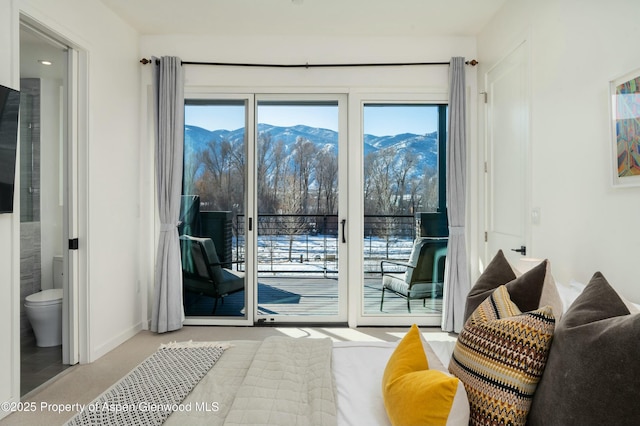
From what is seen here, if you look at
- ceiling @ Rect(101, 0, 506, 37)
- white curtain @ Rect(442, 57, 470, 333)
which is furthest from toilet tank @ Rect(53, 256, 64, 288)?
white curtain @ Rect(442, 57, 470, 333)

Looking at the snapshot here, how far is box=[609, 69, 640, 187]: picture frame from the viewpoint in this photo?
170 centimetres

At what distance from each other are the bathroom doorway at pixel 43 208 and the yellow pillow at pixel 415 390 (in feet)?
8.39

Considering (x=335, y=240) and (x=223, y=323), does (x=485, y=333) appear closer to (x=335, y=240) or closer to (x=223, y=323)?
(x=335, y=240)

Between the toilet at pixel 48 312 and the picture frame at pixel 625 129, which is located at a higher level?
the picture frame at pixel 625 129

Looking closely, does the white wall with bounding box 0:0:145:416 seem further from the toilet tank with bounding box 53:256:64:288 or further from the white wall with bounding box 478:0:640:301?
the white wall with bounding box 478:0:640:301

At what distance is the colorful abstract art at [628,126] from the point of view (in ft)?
5.56

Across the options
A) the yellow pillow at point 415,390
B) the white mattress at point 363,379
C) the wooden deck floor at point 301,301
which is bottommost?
the wooden deck floor at point 301,301

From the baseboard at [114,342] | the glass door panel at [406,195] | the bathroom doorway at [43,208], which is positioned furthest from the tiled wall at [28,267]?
the glass door panel at [406,195]

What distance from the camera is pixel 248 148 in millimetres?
3809

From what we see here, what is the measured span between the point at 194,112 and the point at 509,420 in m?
3.70

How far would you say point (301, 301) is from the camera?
3.91 m

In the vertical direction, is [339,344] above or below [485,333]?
below

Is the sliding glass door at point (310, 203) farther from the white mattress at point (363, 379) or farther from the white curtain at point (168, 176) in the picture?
the white mattress at point (363, 379)

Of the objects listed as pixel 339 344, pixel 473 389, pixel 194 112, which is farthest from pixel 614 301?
pixel 194 112
